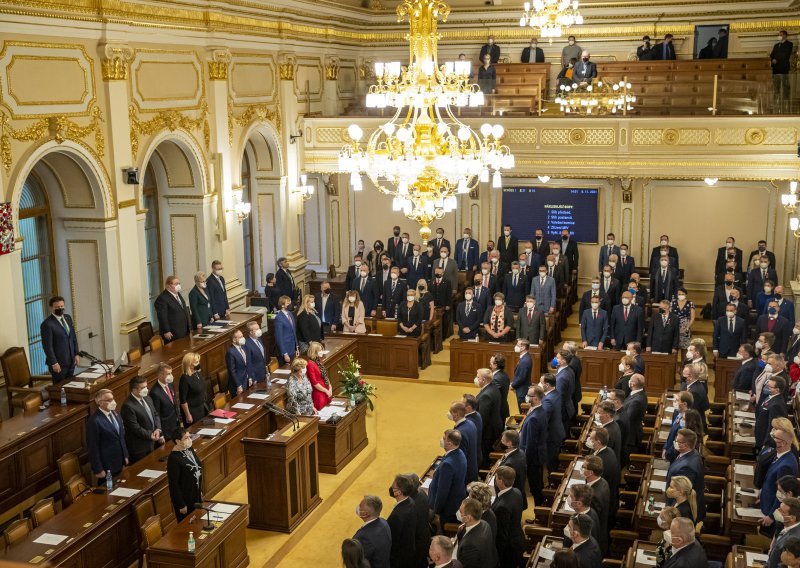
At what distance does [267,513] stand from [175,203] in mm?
7332

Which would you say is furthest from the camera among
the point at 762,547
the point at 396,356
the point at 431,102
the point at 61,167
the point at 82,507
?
the point at 396,356

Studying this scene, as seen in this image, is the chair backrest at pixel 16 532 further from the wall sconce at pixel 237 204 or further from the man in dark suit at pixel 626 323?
the man in dark suit at pixel 626 323

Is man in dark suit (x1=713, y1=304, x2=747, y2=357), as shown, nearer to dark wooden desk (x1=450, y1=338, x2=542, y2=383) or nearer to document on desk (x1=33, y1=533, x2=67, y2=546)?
dark wooden desk (x1=450, y1=338, x2=542, y2=383)

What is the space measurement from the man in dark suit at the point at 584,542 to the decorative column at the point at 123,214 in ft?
27.5

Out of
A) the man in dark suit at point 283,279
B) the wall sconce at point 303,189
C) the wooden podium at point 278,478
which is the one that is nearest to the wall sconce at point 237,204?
the man in dark suit at point 283,279

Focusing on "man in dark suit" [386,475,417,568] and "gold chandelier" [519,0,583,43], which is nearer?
"man in dark suit" [386,475,417,568]

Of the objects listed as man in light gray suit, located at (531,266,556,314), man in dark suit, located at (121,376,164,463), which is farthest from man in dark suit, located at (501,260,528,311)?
man in dark suit, located at (121,376,164,463)

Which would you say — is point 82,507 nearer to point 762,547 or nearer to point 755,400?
point 762,547

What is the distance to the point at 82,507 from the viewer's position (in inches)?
342

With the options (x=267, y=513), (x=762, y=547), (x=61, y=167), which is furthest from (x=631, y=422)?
(x=61, y=167)

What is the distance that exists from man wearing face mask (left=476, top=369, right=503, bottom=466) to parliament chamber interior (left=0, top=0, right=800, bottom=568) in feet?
0.12

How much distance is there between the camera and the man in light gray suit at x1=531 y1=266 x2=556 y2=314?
1577 centimetres

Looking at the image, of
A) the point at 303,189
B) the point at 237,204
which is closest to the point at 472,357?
the point at 237,204

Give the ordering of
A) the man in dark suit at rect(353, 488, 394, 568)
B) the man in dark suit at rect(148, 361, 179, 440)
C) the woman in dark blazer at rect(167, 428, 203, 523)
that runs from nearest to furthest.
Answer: the man in dark suit at rect(353, 488, 394, 568)
the woman in dark blazer at rect(167, 428, 203, 523)
the man in dark suit at rect(148, 361, 179, 440)
